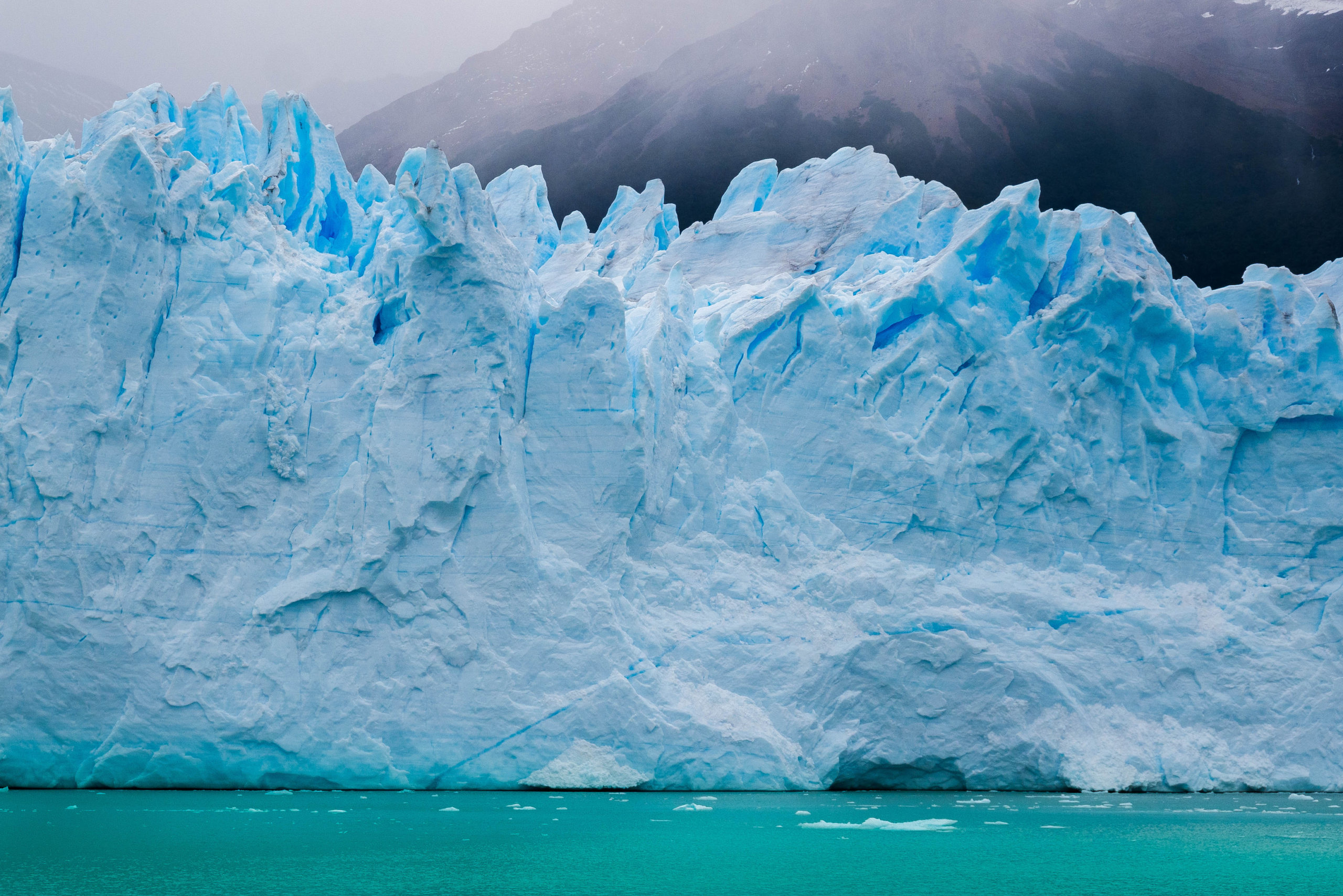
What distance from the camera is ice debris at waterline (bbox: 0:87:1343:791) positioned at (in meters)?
10.5

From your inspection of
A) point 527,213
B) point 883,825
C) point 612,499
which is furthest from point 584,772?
point 527,213

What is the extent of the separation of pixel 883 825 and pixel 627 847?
86.6 inches

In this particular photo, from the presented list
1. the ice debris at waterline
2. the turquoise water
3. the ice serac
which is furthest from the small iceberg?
the ice serac

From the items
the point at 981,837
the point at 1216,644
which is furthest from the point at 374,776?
the point at 1216,644

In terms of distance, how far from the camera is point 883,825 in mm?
8289

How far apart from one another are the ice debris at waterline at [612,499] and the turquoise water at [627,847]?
977 mm

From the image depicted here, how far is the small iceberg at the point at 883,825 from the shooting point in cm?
820

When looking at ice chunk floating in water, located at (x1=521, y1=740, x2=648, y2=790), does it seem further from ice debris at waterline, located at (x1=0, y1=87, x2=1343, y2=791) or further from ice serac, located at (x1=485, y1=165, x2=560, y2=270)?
ice serac, located at (x1=485, y1=165, x2=560, y2=270)

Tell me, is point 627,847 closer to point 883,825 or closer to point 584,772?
point 883,825

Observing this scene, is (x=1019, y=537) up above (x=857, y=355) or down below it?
below

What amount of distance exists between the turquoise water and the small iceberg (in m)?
0.07

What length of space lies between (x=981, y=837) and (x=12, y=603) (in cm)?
843

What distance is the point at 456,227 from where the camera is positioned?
37.0 ft

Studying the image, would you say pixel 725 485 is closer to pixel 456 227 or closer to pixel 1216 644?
pixel 456 227
